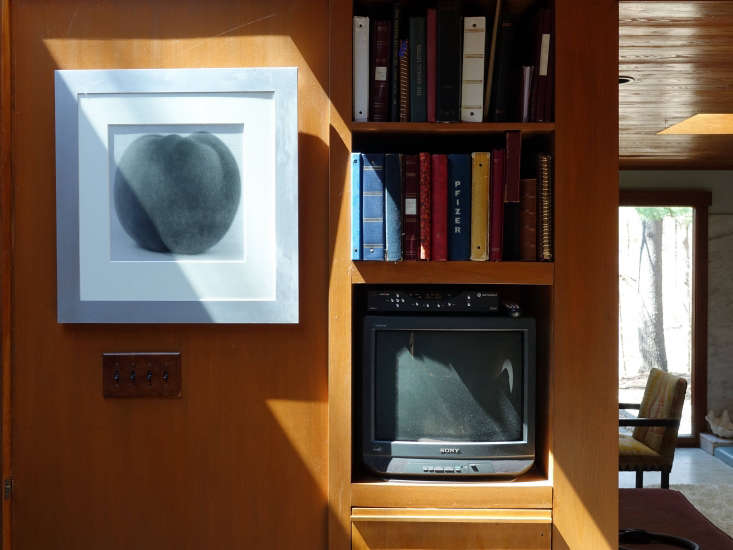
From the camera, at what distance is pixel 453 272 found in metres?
1.88

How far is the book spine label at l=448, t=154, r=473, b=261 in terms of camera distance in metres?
1.86

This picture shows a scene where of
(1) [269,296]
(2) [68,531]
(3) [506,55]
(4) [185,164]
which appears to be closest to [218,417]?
(1) [269,296]

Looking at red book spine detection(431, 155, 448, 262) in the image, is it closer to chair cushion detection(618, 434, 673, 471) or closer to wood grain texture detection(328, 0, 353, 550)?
A: wood grain texture detection(328, 0, 353, 550)

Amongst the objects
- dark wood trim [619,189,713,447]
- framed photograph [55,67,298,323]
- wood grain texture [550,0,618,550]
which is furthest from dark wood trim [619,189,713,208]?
framed photograph [55,67,298,323]

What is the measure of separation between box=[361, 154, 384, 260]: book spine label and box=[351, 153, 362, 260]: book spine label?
0.01 m

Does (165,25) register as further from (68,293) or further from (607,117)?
(607,117)

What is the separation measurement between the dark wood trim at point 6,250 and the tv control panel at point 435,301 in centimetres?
100

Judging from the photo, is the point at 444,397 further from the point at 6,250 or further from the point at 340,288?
the point at 6,250

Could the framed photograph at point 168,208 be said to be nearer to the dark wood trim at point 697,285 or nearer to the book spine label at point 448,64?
the book spine label at point 448,64

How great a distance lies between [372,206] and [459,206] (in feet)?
0.74

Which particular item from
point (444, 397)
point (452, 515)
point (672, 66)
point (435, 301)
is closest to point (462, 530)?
point (452, 515)

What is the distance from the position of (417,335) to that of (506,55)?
2.50ft

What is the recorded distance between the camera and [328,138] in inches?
77.9

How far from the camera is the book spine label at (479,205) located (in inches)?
73.3
